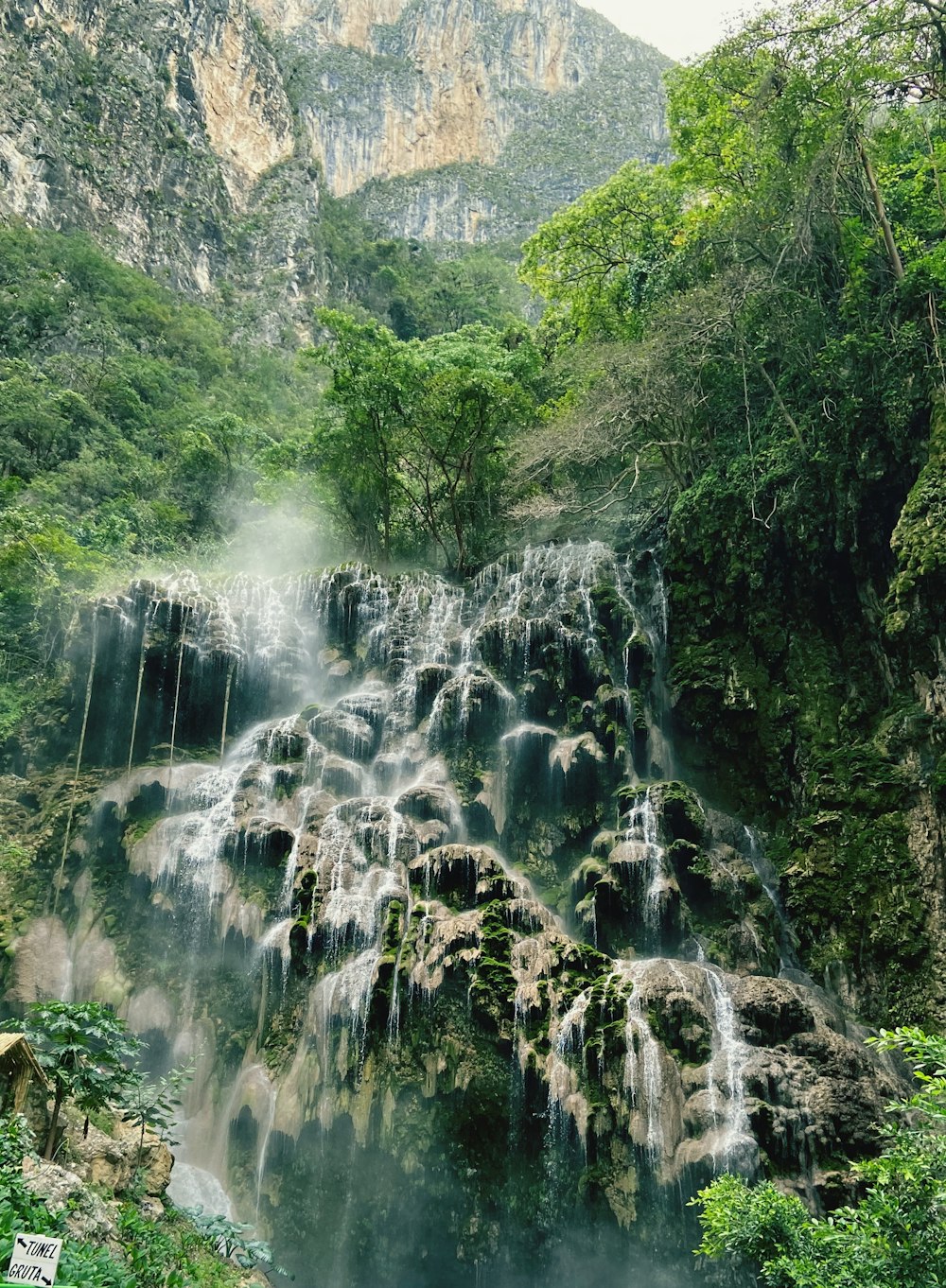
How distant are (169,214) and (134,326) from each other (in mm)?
13962

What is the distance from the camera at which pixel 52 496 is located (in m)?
26.7

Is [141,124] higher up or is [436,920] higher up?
[141,124]

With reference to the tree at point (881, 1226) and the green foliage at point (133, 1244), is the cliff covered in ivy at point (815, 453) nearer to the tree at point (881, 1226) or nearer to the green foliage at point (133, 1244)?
the tree at point (881, 1226)

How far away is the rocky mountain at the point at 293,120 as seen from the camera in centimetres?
4397

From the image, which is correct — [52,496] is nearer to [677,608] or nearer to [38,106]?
[677,608]

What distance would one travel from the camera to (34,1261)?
324 cm

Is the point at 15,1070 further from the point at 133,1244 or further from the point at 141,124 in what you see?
the point at 141,124

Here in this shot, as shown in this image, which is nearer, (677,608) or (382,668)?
(677,608)

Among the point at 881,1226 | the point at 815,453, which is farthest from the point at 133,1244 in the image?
the point at 815,453

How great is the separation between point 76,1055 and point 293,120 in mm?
69971

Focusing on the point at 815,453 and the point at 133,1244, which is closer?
the point at 133,1244

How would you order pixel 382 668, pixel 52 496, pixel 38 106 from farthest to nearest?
pixel 38 106 < pixel 52 496 < pixel 382 668

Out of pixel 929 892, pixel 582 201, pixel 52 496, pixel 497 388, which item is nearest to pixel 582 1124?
pixel 929 892

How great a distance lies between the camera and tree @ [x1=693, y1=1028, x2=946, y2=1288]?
18.7 feet
